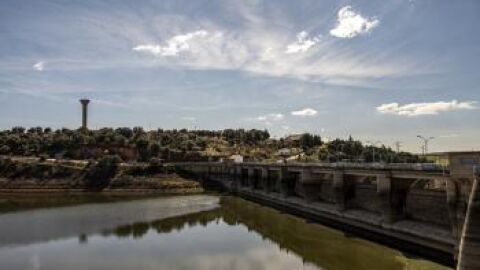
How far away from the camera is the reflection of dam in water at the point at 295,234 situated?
50.1 metres

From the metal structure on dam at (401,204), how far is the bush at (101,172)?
61.9 metres

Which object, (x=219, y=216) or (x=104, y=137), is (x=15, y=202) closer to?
(x=219, y=216)

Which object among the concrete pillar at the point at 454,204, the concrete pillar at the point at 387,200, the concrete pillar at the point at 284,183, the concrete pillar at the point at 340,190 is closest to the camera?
the concrete pillar at the point at 454,204

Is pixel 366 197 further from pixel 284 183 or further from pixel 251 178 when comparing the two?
pixel 251 178

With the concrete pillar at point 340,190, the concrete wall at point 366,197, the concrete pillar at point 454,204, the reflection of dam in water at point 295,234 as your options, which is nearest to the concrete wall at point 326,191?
the reflection of dam in water at point 295,234

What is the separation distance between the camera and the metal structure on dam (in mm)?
46250

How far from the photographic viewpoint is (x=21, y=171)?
14688 cm

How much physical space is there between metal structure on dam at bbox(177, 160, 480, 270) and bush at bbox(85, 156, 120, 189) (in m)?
61.9

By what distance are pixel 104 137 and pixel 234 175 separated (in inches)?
2695

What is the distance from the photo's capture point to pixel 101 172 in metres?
150

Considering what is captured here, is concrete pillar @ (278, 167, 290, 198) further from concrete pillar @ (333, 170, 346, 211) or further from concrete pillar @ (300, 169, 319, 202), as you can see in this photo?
concrete pillar @ (333, 170, 346, 211)

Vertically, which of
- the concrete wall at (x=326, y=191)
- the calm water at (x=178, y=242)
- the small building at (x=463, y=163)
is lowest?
the calm water at (x=178, y=242)

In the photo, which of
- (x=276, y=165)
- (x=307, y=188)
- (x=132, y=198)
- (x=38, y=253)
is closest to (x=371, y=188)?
(x=307, y=188)

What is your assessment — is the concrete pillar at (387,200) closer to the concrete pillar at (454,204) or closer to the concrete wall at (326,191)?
the concrete pillar at (454,204)
